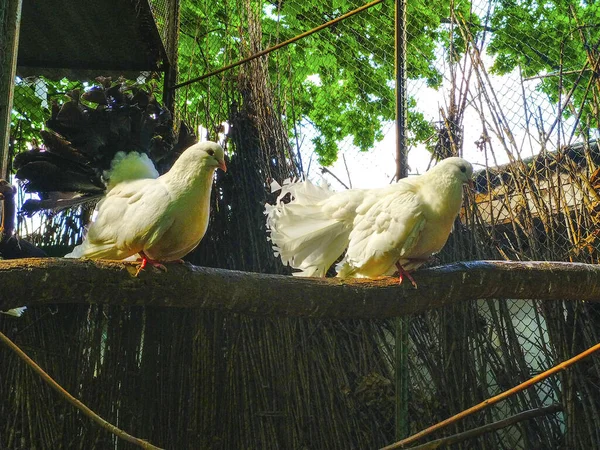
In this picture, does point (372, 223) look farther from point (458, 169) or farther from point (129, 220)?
point (129, 220)

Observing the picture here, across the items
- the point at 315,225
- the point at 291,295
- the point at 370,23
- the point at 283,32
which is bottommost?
the point at 291,295

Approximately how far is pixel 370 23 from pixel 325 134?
81.5 inches

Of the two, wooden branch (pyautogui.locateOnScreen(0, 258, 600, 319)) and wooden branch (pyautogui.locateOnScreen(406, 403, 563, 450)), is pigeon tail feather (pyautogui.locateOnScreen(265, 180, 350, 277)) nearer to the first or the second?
wooden branch (pyautogui.locateOnScreen(0, 258, 600, 319))

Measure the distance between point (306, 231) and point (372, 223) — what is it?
40cm

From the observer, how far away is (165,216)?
288cm

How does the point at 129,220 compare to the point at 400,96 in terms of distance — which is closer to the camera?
the point at 129,220

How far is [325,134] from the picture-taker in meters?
7.69

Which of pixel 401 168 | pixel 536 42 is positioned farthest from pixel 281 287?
pixel 536 42

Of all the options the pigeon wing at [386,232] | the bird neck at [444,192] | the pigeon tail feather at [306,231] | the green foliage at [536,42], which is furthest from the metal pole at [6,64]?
the green foliage at [536,42]

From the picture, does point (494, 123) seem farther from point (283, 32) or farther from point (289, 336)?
point (283, 32)

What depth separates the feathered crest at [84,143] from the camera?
358cm

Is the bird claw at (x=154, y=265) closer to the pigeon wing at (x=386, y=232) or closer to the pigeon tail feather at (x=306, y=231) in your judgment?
the pigeon tail feather at (x=306, y=231)

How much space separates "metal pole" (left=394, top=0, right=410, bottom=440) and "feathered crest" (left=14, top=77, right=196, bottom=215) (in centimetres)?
151

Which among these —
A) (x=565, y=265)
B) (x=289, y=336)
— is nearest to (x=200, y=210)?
(x=289, y=336)
